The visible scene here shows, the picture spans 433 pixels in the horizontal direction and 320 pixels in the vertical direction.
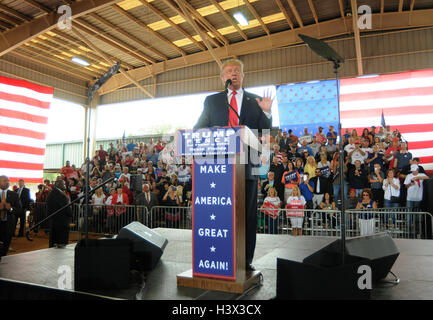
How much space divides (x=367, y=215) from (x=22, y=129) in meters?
14.1

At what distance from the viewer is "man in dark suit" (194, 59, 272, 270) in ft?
8.86

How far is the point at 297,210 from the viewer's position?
691 cm

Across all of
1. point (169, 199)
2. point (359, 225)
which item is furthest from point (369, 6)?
point (169, 199)

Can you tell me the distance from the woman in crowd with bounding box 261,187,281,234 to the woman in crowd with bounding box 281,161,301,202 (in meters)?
0.42

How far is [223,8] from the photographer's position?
11883 millimetres

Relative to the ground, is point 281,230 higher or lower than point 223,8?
lower

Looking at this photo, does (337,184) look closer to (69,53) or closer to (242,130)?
(242,130)

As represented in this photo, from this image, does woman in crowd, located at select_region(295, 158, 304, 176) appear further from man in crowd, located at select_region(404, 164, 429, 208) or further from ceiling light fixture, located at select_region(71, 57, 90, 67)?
ceiling light fixture, located at select_region(71, 57, 90, 67)

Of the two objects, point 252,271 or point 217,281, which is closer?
point 217,281

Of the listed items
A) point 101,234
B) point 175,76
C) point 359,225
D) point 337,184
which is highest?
point 175,76

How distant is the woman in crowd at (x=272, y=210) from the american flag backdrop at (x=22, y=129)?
37.7ft

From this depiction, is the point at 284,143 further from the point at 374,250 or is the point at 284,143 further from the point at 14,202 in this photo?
the point at 374,250

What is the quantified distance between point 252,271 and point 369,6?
40.1 feet

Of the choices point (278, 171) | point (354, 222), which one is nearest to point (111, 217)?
point (278, 171)
